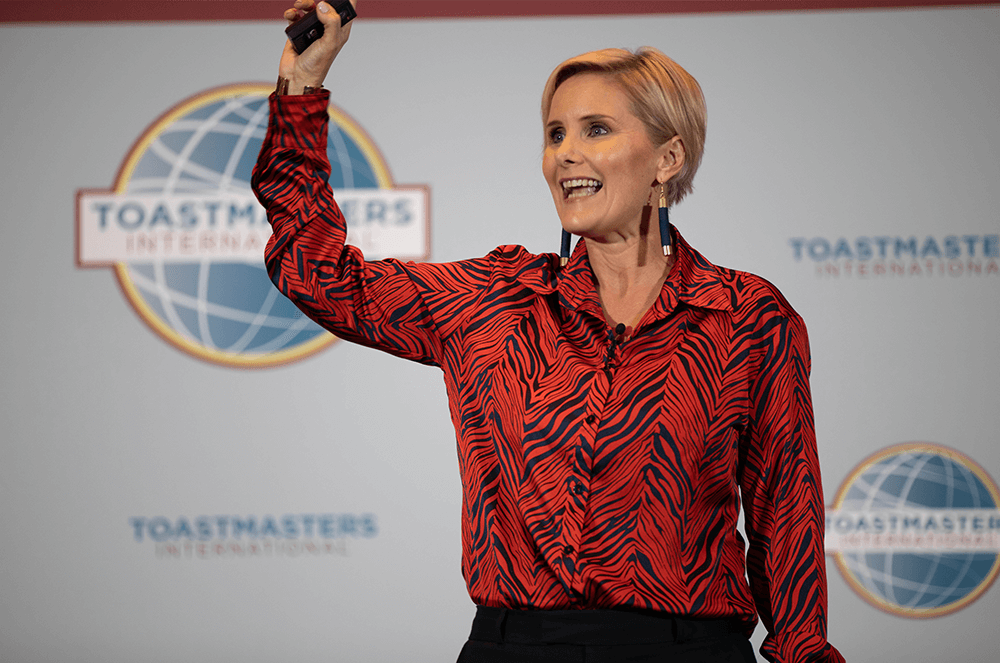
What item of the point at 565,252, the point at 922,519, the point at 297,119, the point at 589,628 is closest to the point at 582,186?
the point at 565,252

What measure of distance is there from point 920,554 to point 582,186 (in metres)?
2.54

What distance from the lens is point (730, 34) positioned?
10.7 feet

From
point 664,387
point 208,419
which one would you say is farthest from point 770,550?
point 208,419

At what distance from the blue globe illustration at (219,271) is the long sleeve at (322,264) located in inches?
81.5

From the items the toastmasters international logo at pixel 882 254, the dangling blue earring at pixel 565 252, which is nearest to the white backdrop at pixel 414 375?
the toastmasters international logo at pixel 882 254

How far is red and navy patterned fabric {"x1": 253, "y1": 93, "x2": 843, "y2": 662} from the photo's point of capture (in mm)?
1110

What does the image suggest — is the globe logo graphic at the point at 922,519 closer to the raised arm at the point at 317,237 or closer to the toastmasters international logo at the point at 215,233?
the toastmasters international logo at the point at 215,233

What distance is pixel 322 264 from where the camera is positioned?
1174 mm

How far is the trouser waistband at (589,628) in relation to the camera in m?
1.07

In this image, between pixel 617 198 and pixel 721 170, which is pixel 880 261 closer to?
pixel 721 170

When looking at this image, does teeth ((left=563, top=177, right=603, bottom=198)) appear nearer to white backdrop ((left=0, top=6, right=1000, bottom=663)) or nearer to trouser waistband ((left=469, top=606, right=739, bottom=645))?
trouser waistband ((left=469, top=606, right=739, bottom=645))

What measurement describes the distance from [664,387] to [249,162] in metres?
2.49

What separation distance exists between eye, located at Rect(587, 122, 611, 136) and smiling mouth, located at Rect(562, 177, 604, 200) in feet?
0.21

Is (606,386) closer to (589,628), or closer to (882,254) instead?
(589,628)
